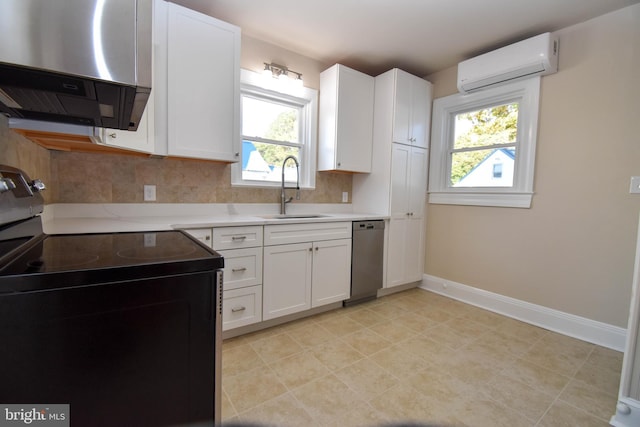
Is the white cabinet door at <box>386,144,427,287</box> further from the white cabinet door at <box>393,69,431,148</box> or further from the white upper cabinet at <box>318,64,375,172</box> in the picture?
the white upper cabinet at <box>318,64,375,172</box>

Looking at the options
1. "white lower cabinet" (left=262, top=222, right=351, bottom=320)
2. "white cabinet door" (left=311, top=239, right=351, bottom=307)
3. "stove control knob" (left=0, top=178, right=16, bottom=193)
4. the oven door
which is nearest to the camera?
the oven door

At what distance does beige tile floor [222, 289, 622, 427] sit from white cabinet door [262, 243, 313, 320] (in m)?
0.18

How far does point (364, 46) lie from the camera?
2732 millimetres

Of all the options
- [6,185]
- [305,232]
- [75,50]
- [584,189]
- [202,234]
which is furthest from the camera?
[305,232]

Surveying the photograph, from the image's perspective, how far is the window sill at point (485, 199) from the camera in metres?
2.59

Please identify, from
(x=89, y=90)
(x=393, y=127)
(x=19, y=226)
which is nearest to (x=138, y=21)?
(x=89, y=90)

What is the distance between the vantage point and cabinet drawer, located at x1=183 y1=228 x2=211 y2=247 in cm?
186

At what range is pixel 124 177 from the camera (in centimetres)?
207

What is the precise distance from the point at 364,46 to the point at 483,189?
6.10 ft

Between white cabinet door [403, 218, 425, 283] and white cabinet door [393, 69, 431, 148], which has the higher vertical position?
white cabinet door [393, 69, 431, 148]

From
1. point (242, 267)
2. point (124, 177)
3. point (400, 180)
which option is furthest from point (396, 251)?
point (124, 177)

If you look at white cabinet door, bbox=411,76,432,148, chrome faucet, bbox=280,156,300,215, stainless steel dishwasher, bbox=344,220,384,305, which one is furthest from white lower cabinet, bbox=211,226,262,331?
white cabinet door, bbox=411,76,432,148

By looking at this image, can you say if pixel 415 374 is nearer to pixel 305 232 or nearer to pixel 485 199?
pixel 305 232

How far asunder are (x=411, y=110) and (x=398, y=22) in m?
0.93
